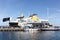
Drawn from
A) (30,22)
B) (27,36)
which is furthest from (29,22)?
(27,36)

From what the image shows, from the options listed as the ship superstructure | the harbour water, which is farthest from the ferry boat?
the harbour water

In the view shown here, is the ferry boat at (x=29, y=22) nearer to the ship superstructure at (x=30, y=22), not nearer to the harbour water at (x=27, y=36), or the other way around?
the ship superstructure at (x=30, y=22)

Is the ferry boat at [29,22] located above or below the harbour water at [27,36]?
above

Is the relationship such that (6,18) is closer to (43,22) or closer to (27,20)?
(27,20)

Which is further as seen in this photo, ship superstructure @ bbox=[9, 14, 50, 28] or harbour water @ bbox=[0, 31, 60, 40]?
ship superstructure @ bbox=[9, 14, 50, 28]

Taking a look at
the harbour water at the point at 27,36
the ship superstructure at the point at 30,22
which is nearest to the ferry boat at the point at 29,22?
the ship superstructure at the point at 30,22

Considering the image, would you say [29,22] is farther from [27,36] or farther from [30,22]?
[27,36]

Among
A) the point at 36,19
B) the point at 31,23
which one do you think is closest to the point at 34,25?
the point at 31,23

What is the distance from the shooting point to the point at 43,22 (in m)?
139

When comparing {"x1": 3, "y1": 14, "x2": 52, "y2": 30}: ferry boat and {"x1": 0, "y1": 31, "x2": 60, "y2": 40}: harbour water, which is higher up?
{"x1": 3, "y1": 14, "x2": 52, "y2": 30}: ferry boat

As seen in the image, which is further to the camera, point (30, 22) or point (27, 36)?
point (30, 22)

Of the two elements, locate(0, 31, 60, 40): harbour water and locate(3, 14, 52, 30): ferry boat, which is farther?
locate(3, 14, 52, 30): ferry boat

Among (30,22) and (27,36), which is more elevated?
(30,22)

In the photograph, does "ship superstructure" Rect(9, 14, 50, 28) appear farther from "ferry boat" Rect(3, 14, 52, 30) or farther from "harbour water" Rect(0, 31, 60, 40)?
"harbour water" Rect(0, 31, 60, 40)
